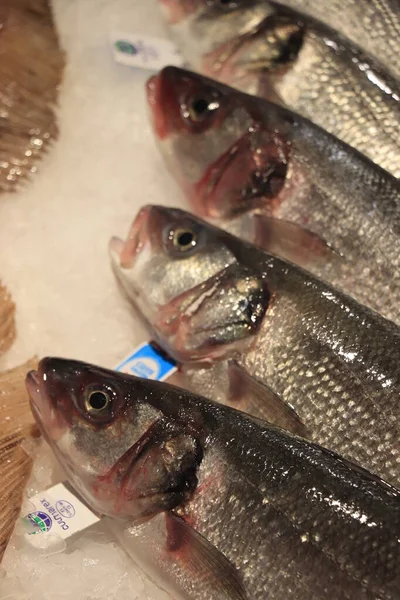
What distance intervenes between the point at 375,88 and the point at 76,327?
4.51 ft

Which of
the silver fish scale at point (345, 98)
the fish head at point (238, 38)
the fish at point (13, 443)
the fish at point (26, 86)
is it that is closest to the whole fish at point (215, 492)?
the fish at point (13, 443)

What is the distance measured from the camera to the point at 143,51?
282cm

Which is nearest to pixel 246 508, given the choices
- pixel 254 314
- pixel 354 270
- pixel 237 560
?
pixel 237 560

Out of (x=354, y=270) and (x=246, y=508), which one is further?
(x=354, y=270)

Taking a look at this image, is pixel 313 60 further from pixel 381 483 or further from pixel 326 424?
pixel 381 483

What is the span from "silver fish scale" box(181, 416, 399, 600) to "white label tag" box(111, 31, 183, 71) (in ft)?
6.01

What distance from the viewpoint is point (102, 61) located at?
2.85 meters

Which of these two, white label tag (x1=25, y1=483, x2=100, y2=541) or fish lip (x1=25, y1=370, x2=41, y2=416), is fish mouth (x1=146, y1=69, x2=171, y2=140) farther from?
white label tag (x1=25, y1=483, x2=100, y2=541)

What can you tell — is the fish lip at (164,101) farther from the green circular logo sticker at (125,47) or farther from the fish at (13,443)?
the fish at (13,443)

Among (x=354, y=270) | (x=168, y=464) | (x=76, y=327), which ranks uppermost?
(x=354, y=270)

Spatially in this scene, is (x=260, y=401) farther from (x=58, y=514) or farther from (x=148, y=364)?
(x=58, y=514)

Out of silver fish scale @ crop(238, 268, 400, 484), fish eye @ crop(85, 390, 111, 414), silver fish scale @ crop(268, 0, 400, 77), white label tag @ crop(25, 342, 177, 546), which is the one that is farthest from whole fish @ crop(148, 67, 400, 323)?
white label tag @ crop(25, 342, 177, 546)

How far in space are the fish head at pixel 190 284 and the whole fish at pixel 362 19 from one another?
3.69 feet

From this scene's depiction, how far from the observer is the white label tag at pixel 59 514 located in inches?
67.9
